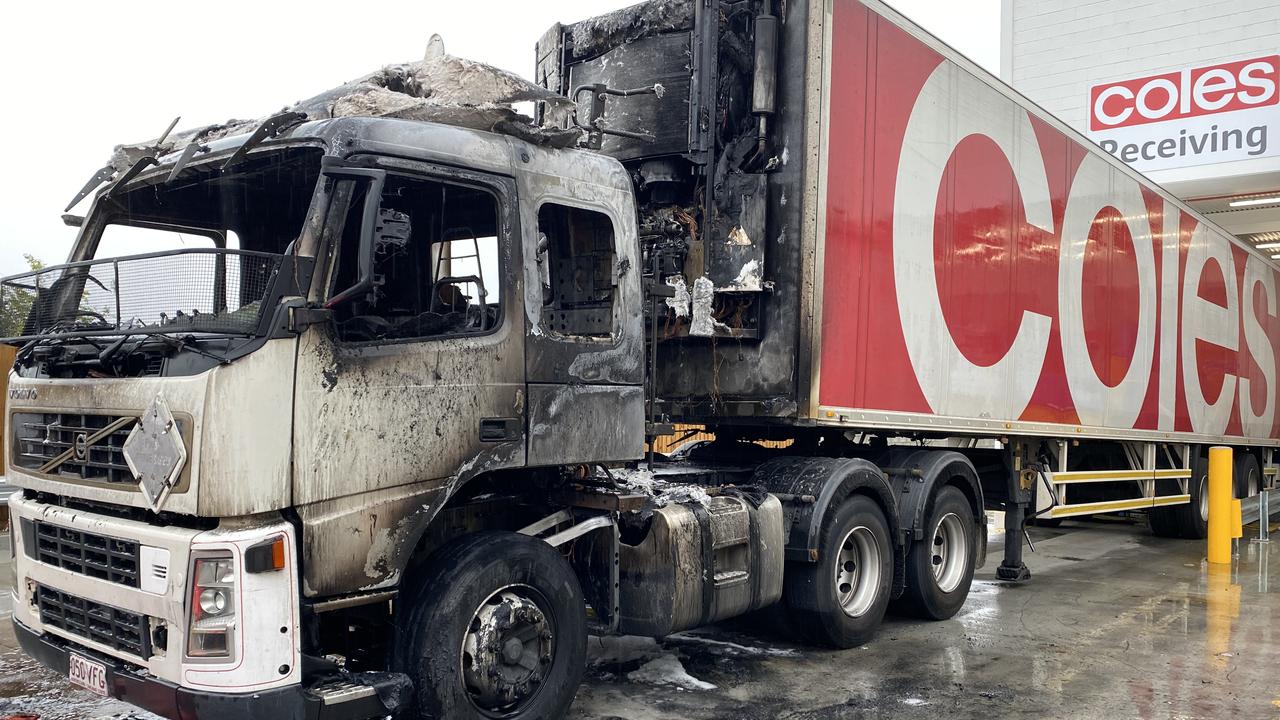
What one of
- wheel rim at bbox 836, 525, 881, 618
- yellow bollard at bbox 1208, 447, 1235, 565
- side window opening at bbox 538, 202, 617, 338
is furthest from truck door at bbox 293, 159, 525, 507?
yellow bollard at bbox 1208, 447, 1235, 565

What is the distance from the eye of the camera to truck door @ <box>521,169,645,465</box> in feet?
16.6

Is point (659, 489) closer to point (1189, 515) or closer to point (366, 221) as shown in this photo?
point (366, 221)

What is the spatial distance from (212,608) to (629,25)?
16.1ft

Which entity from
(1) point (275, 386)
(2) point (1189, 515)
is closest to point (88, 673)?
(1) point (275, 386)

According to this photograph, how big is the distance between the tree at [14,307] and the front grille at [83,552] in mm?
923

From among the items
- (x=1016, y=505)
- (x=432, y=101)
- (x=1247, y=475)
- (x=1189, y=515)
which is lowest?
(x=1189, y=515)

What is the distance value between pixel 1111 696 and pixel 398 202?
4830mm

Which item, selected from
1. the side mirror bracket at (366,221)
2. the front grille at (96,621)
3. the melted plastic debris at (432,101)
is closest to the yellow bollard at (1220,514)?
the melted plastic debris at (432,101)

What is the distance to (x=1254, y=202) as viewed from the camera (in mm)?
19750

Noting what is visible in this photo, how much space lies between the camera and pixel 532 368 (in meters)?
4.99

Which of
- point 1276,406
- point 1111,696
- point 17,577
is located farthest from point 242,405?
point 1276,406

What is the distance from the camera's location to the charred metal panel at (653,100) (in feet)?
22.5

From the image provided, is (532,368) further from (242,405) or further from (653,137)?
(653,137)

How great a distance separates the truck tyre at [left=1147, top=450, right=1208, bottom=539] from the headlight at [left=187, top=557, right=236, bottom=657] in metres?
12.8
